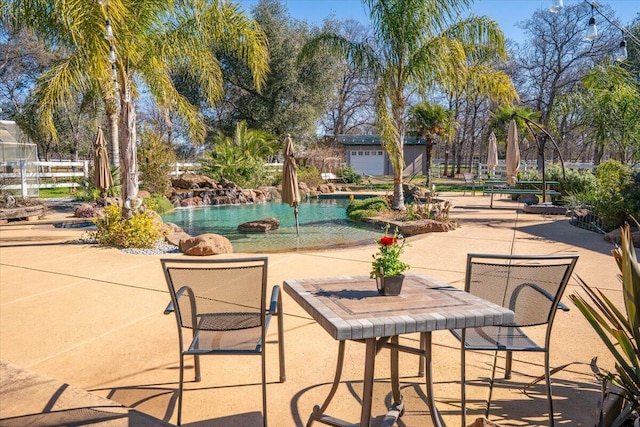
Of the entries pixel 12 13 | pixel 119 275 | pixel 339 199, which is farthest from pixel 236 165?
pixel 119 275

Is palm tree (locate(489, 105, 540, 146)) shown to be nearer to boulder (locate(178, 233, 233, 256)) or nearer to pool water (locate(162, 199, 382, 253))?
pool water (locate(162, 199, 382, 253))

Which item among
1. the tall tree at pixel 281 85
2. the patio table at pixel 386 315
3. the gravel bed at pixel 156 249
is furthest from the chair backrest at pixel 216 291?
the tall tree at pixel 281 85

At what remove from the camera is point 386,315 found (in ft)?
7.53

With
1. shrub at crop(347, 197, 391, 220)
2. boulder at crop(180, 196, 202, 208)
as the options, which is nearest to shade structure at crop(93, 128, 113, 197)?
boulder at crop(180, 196, 202, 208)

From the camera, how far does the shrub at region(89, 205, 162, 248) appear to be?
8.27 meters

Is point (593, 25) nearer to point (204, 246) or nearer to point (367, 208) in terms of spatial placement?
point (204, 246)

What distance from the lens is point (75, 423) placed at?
2662mm

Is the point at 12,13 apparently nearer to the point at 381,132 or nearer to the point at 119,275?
the point at 119,275

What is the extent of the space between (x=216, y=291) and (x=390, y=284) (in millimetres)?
984

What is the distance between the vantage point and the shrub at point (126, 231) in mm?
8266

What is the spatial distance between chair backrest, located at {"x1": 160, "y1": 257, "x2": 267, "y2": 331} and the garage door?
113 ft

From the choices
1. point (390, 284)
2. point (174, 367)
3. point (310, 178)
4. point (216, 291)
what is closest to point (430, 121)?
point (310, 178)

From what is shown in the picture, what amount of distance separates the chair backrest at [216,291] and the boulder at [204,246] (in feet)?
16.5

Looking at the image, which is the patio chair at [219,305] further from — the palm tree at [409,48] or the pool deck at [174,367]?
the palm tree at [409,48]
